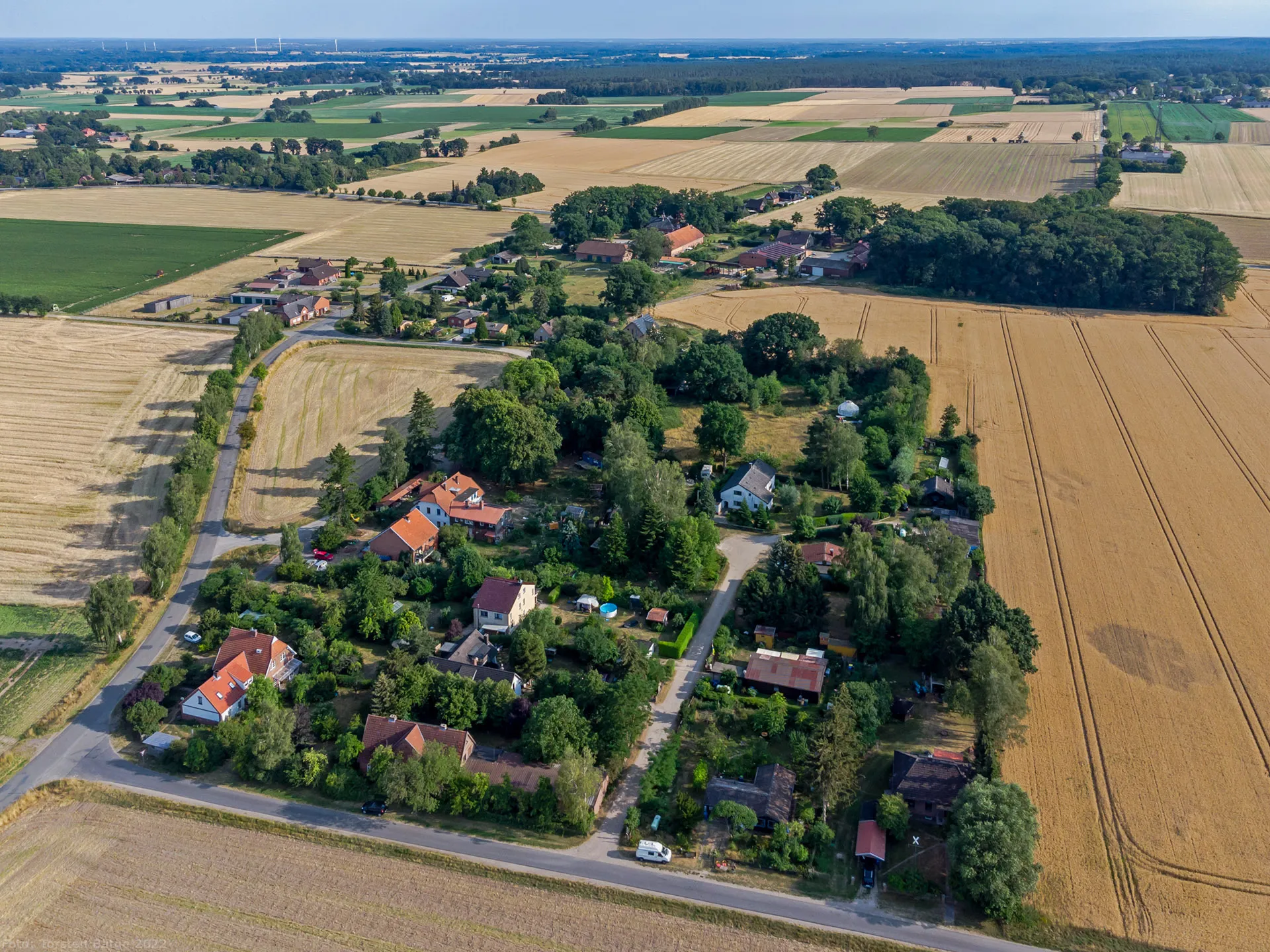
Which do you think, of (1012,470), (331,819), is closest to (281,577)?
(331,819)

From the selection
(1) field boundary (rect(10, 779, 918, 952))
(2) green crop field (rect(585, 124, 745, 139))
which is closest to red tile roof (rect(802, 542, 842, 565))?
(1) field boundary (rect(10, 779, 918, 952))

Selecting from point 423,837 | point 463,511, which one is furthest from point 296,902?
point 463,511

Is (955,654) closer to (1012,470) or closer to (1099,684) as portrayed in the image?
(1099,684)

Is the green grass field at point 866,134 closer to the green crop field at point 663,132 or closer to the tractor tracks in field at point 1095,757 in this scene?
the green crop field at point 663,132

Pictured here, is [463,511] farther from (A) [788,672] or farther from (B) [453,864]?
(B) [453,864]

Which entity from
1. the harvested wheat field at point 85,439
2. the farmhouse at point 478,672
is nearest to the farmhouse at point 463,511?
the farmhouse at point 478,672
